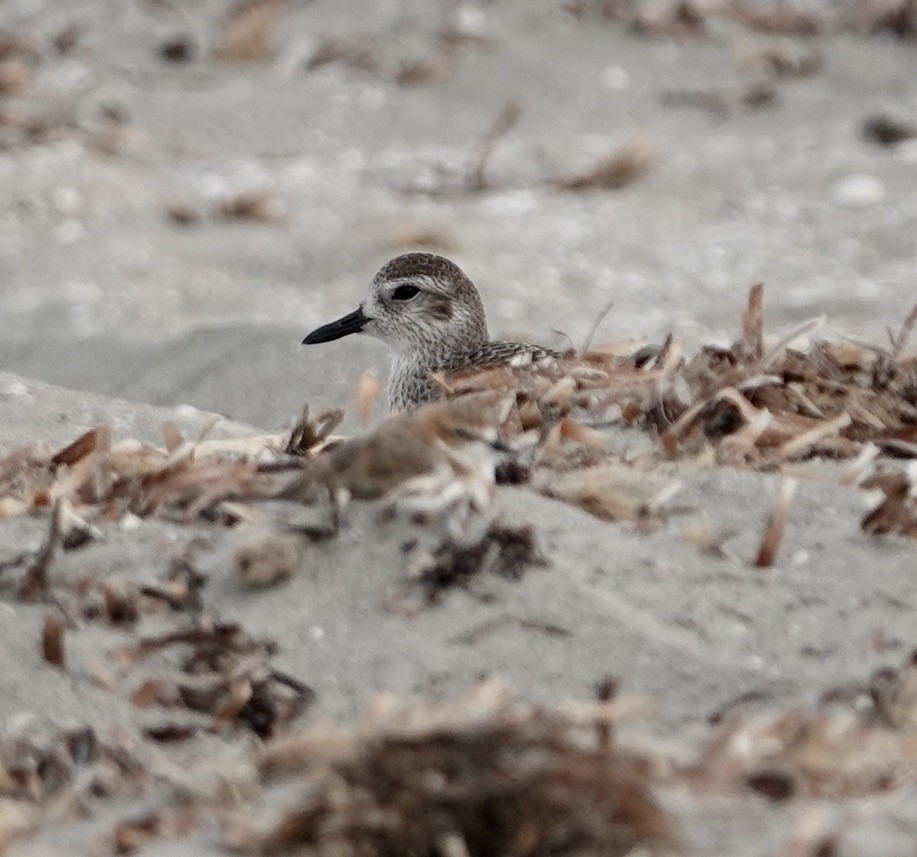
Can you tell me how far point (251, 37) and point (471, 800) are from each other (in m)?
9.14

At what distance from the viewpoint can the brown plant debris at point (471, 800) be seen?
7.47 ft

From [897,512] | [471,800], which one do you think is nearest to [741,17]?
[897,512]

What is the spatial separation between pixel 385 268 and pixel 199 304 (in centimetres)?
169

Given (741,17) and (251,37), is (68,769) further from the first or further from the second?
(741,17)

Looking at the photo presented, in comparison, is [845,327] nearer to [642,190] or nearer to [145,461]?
[642,190]

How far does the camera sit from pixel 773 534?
324 cm

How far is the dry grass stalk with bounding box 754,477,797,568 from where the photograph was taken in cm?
323

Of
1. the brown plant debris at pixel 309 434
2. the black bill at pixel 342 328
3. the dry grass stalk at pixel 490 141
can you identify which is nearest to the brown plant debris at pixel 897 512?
the brown plant debris at pixel 309 434

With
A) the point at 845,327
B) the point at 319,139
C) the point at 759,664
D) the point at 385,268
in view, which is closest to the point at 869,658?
the point at 759,664

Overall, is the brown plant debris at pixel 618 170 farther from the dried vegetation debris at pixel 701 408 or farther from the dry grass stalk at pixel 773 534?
the dry grass stalk at pixel 773 534

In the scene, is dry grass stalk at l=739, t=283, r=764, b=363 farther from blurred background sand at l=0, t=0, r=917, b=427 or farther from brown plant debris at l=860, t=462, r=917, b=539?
blurred background sand at l=0, t=0, r=917, b=427

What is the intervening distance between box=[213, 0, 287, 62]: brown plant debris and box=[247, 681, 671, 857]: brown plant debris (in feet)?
29.6

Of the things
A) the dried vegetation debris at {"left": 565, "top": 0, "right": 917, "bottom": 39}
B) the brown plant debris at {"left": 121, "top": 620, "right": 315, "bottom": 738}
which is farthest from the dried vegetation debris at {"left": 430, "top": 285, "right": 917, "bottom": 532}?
the dried vegetation debris at {"left": 565, "top": 0, "right": 917, "bottom": 39}

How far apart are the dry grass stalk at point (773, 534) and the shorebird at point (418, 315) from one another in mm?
2613
